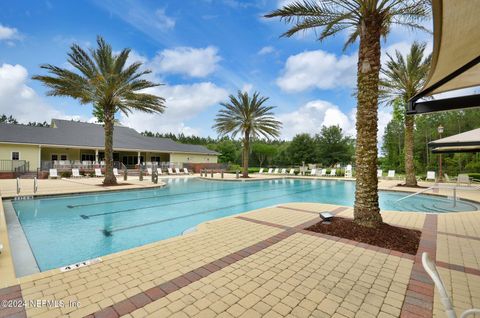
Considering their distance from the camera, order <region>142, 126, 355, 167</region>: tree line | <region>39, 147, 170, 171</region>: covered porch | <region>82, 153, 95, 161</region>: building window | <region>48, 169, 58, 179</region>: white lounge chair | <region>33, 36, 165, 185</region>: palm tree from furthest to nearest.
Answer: <region>142, 126, 355, 167</region>: tree line
<region>82, 153, 95, 161</region>: building window
<region>39, 147, 170, 171</region>: covered porch
<region>48, 169, 58, 179</region>: white lounge chair
<region>33, 36, 165, 185</region>: palm tree

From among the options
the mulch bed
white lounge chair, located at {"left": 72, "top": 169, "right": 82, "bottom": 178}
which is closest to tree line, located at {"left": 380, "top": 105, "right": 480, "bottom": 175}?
the mulch bed

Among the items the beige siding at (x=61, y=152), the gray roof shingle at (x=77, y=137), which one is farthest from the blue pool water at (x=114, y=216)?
the beige siding at (x=61, y=152)

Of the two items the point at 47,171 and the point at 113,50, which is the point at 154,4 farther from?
the point at 47,171

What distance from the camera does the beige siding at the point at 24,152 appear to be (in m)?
21.7

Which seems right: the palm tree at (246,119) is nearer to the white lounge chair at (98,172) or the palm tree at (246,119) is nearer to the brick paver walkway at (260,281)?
the white lounge chair at (98,172)

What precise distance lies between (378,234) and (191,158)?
111ft

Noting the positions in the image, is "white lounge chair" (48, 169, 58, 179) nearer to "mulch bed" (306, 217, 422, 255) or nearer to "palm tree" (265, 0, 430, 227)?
"mulch bed" (306, 217, 422, 255)

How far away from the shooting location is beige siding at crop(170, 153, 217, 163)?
35062 millimetres

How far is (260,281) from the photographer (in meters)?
3.38

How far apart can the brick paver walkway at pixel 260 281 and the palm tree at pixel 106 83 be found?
1334 centimetres

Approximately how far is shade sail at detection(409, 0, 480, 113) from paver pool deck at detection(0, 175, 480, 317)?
2826 mm

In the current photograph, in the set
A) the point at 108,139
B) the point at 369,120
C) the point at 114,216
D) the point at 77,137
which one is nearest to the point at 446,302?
the point at 369,120

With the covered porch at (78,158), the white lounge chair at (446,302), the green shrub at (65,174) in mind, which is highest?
the covered porch at (78,158)

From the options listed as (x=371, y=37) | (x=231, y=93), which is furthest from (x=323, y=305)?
(x=231, y=93)
